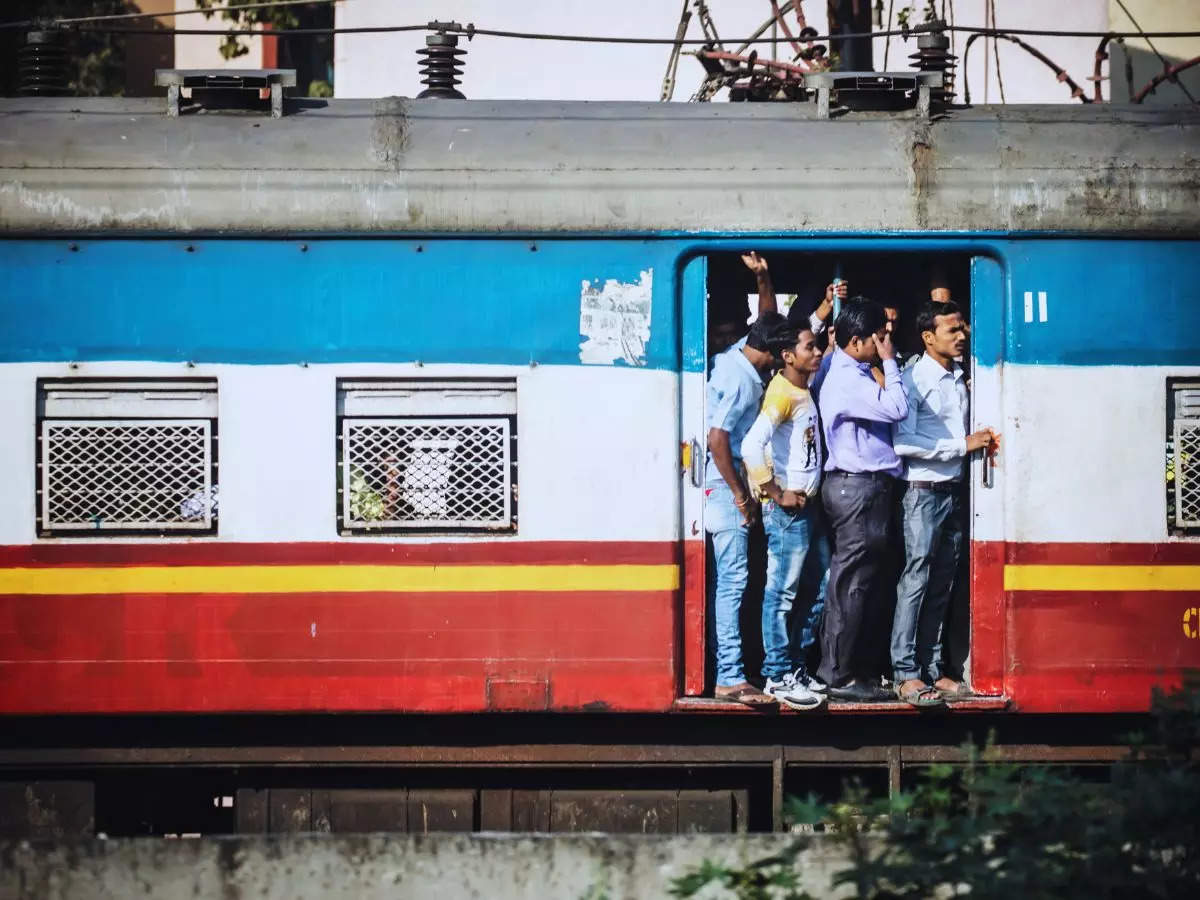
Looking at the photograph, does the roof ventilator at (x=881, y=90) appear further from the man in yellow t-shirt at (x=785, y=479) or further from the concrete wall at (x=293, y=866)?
the concrete wall at (x=293, y=866)

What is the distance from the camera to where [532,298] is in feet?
21.7

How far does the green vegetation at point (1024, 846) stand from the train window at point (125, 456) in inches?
116

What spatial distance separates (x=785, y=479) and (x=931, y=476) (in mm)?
637

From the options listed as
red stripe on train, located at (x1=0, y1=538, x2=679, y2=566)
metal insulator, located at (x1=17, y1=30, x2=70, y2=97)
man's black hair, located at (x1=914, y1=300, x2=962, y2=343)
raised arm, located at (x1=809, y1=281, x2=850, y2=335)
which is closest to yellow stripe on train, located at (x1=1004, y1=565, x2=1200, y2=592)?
man's black hair, located at (x1=914, y1=300, x2=962, y2=343)

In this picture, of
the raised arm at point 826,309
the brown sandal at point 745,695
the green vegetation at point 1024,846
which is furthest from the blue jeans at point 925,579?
the green vegetation at point 1024,846

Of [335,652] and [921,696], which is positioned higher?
[335,652]

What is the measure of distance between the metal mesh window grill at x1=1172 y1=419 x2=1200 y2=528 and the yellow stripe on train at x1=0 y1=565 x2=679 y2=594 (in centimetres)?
226

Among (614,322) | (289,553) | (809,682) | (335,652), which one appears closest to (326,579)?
(289,553)

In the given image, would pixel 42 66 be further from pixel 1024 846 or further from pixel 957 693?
pixel 1024 846

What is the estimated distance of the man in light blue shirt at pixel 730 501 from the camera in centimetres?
666

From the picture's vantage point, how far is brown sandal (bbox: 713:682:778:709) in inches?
261

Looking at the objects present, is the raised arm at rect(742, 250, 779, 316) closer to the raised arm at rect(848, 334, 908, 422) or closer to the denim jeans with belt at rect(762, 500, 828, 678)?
the raised arm at rect(848, 334, 908, 422)

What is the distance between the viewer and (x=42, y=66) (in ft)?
23.9

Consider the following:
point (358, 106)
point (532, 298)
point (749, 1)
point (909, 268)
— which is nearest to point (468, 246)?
point (532, 298)
